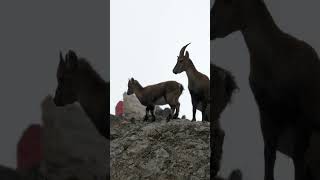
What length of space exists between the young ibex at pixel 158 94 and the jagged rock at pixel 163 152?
0.13 meters

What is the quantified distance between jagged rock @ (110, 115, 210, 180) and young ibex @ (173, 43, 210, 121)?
0.11 m

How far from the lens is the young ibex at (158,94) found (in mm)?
3400

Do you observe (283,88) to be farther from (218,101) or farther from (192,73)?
(192,73)

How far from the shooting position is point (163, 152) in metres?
3.17

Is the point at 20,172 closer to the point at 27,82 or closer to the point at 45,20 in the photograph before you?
the point at 27,82

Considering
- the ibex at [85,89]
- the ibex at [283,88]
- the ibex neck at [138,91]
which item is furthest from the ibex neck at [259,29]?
the ibex neck at [138,91]

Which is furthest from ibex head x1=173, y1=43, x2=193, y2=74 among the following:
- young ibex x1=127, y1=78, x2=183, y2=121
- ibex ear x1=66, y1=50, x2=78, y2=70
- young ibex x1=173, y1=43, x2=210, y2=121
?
ibex ear x1=66, y1=50, x2=78, y2=70

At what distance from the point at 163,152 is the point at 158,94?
0.48 metres

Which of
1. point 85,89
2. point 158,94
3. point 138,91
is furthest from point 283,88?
point 138,91

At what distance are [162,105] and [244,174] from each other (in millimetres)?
1369

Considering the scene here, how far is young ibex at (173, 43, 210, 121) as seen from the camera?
11.0ft

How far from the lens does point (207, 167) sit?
3.11 metres

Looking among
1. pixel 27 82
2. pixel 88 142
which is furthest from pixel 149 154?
pixel 27 82

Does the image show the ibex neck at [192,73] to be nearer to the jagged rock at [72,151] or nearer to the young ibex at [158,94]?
the young ibex at [158,94]
